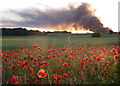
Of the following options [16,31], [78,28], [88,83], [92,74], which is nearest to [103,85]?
[88,83]

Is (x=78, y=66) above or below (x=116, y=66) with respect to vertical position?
below

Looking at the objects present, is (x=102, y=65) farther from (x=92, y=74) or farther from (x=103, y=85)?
(x=103, y=85)

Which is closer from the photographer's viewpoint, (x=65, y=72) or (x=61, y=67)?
(x=65, y=72)

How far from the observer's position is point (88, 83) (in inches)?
95.1

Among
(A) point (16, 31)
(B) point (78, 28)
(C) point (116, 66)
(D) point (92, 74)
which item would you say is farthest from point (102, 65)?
(A) point (16, 31)

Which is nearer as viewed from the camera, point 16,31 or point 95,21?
point 95,21

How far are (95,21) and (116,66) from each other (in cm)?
218

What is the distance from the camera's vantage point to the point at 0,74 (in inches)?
112

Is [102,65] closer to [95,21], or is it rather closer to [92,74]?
[92,74]

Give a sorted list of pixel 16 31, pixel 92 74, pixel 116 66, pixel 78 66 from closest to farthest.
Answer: pixel 116 66, pixel 92 74, pixel 78 66, pixel 16 31

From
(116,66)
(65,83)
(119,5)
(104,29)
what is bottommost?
(65,83)

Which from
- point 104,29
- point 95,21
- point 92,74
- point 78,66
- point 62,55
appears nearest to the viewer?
point 92,74

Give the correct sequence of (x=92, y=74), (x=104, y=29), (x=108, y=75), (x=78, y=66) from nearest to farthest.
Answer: (x=108, y=75) → (x=92, y=74) → (x=78, y=66) → (x=104, y=29)

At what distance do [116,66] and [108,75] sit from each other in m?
0.27
